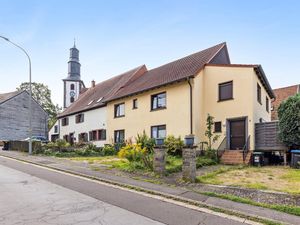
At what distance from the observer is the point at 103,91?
36.0m

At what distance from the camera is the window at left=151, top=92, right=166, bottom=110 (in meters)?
23.7

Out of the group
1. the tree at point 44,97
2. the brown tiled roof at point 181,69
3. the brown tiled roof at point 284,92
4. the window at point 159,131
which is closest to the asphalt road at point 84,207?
the window at point 159,131

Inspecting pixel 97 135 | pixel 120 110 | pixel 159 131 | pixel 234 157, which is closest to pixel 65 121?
pixel 97 135

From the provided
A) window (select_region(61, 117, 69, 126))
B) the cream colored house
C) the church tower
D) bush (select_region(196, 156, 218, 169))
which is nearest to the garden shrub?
the cream colored house

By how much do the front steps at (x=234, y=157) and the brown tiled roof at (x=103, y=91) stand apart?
1567cm

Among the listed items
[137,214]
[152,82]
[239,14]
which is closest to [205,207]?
[137,214]

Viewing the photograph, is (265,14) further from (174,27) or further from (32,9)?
(32,9)

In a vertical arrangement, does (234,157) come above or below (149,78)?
below

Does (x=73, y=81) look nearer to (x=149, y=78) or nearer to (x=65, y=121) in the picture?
(x=65, y=121)

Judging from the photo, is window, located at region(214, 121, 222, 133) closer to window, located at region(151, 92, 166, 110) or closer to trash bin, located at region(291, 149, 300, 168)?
window, located at region(151, 92, 166, 110)

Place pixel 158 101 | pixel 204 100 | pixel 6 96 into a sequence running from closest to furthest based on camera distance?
1. pixel 204 100
2. pixel 158 101
3. pixel 6 96

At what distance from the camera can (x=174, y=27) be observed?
43.7ft

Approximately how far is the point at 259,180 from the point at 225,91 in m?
9.84

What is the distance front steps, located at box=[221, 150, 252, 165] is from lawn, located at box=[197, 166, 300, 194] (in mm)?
3606
